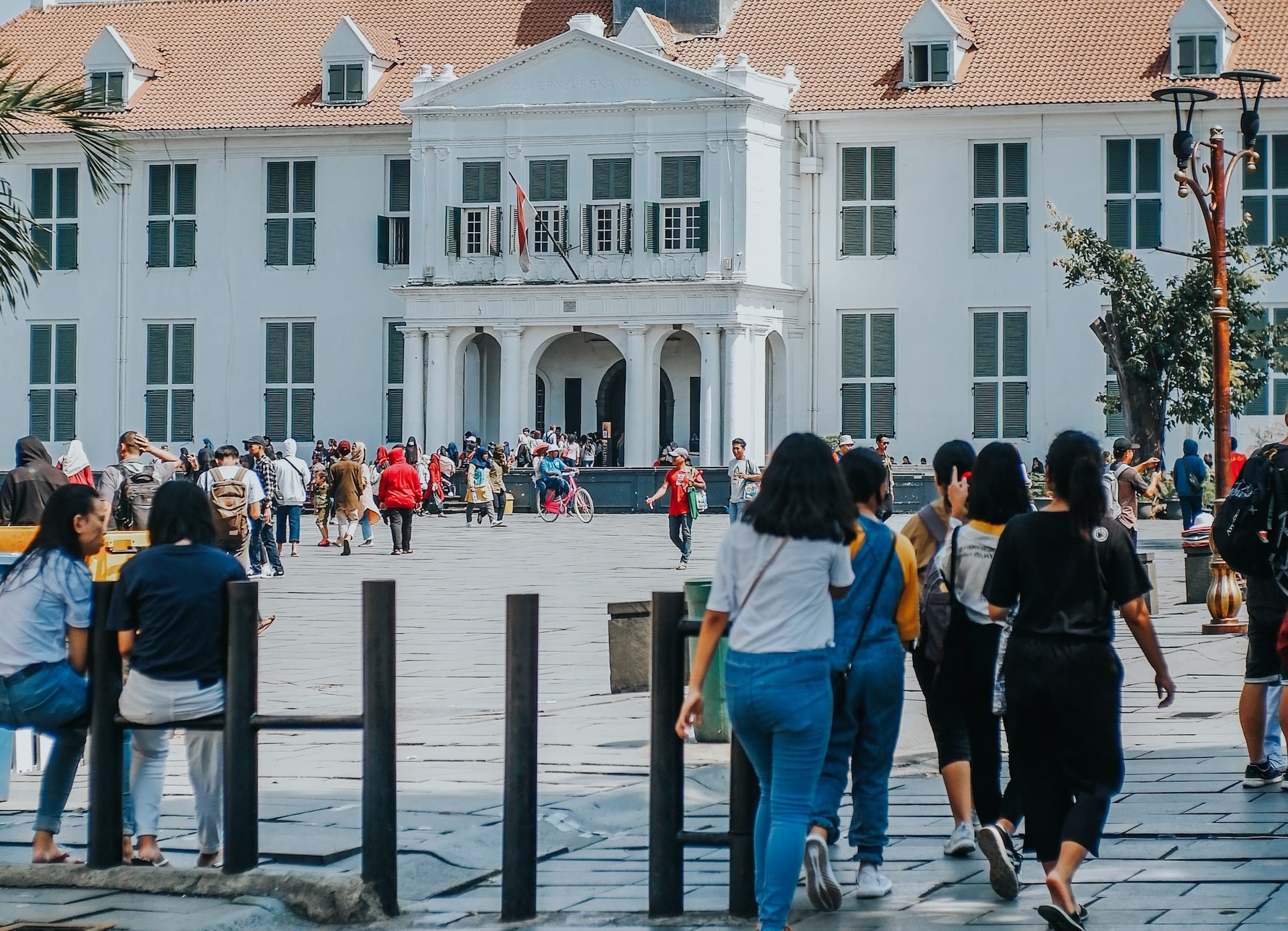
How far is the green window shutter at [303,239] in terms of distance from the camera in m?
49.3

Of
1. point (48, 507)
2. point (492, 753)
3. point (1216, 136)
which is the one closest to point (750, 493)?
point (1216, 136)

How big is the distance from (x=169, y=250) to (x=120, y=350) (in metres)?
2.69

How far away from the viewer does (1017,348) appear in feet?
150

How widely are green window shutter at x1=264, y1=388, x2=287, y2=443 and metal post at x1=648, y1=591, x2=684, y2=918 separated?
143 ft

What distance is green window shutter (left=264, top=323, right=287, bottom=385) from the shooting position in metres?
49.6

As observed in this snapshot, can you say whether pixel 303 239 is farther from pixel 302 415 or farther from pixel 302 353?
pixel 302 415

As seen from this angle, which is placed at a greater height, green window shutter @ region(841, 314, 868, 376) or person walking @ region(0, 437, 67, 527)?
green window shutter @ region(841, 314, 868, 376)

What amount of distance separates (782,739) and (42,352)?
47041mm

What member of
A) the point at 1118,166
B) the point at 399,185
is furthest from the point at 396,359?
the point at 1118,166

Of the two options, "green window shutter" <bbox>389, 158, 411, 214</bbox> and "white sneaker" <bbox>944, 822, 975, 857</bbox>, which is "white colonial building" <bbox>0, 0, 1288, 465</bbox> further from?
"white sneaker" <bbox>944, 822, 975, 857</bbox>

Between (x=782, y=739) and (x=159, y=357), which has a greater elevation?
(x=159, y=357)

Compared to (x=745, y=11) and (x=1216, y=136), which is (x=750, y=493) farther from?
(x=745, y=11)

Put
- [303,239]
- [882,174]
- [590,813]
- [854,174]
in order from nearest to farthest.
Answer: [590,813], [882,174], [854,174], [303,239]

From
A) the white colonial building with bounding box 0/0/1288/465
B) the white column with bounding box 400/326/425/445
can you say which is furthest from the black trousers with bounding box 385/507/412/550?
the white column with bounding box 400/326/425/445
